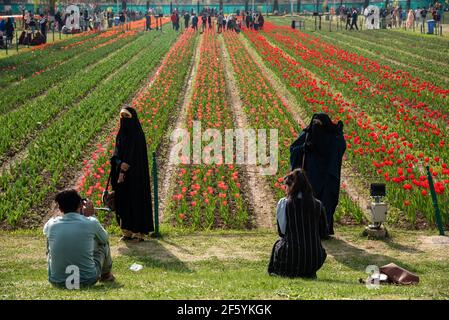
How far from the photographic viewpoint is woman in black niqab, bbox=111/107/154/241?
12.5 meters

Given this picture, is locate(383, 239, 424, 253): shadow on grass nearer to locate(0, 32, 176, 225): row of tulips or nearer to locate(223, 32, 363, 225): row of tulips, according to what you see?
locate(223, 32, 363, 225): row of tulips

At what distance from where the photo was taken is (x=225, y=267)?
11.2m

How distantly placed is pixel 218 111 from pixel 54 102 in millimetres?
6039

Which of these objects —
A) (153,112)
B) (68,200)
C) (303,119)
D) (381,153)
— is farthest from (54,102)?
(68,200)

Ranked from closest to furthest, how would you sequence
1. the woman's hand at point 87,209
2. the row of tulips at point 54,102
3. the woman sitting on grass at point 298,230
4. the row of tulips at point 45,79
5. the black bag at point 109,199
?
the woman sitting on grass at point 298,230
the woman's hand at point 87,209
the black bag at point 109,199
the row of tulips at point 54,102
the row of tulips at point 45,79

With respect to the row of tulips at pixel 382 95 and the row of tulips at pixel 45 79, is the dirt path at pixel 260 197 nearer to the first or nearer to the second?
the row of tulips at pixel 382 95

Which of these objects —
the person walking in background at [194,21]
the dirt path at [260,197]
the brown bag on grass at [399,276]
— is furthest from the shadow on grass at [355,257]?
the person walking in background at [194,21]

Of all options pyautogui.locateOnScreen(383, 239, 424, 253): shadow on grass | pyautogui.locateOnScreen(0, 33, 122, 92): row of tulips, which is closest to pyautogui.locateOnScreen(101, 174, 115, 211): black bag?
pyautogui.locateOnScreen(383, 239, 424, 253): shadow on grass

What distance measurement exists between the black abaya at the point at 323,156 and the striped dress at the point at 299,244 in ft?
8.15

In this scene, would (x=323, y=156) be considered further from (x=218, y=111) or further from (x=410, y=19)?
(x=410, y=19)

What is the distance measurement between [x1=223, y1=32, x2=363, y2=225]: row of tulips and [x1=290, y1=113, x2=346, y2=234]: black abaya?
1.52m

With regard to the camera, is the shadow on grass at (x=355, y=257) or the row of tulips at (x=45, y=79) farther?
the row of tulips at (x=45, y=79)

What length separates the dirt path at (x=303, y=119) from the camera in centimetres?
1564
